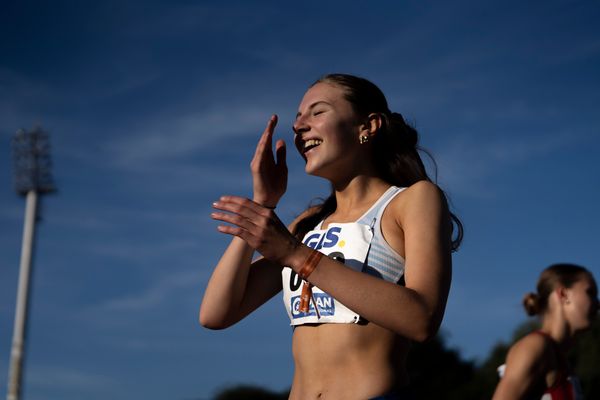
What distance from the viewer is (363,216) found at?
4004 mm

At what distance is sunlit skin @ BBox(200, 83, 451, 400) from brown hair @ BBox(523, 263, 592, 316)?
2723 millimetres

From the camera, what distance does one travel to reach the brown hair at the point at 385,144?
4.36 m

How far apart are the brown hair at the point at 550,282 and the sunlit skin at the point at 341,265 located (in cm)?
272

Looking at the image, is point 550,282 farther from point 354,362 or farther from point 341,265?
point 341,265

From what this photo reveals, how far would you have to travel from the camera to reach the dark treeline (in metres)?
45.2

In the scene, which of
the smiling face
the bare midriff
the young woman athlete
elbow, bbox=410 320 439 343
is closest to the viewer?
elbow, bbox=410 320 439 343

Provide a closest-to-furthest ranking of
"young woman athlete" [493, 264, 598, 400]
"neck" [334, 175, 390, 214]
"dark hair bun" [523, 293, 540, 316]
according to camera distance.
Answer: "neck" [334, 175, 390, 214] → "young woman athlete" [493, 264, 598, 400] → "dark hair bun" [523, 293, 540, 316]

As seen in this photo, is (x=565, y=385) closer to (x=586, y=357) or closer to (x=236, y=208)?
(x=236, y=208)

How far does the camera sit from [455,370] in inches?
2464

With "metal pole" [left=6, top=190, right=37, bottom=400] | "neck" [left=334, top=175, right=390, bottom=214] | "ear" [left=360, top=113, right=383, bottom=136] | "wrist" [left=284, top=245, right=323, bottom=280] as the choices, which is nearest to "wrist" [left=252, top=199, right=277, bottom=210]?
"neck" [left=334, top=175, right=390, bottom=214]

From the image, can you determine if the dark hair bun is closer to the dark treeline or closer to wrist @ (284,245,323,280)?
wrist @ (284,245,323,280)

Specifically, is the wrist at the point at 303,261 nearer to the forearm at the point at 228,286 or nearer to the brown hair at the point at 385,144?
the forearm at the point at 228,286

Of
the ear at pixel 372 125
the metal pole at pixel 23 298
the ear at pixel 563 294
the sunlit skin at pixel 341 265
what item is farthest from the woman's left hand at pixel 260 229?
the metal pole at pixel 23 298

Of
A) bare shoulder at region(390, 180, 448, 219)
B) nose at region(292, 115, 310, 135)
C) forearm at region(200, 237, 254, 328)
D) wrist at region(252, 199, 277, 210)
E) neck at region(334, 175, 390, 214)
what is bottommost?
forearm at region(200, 237, 254, 328)
